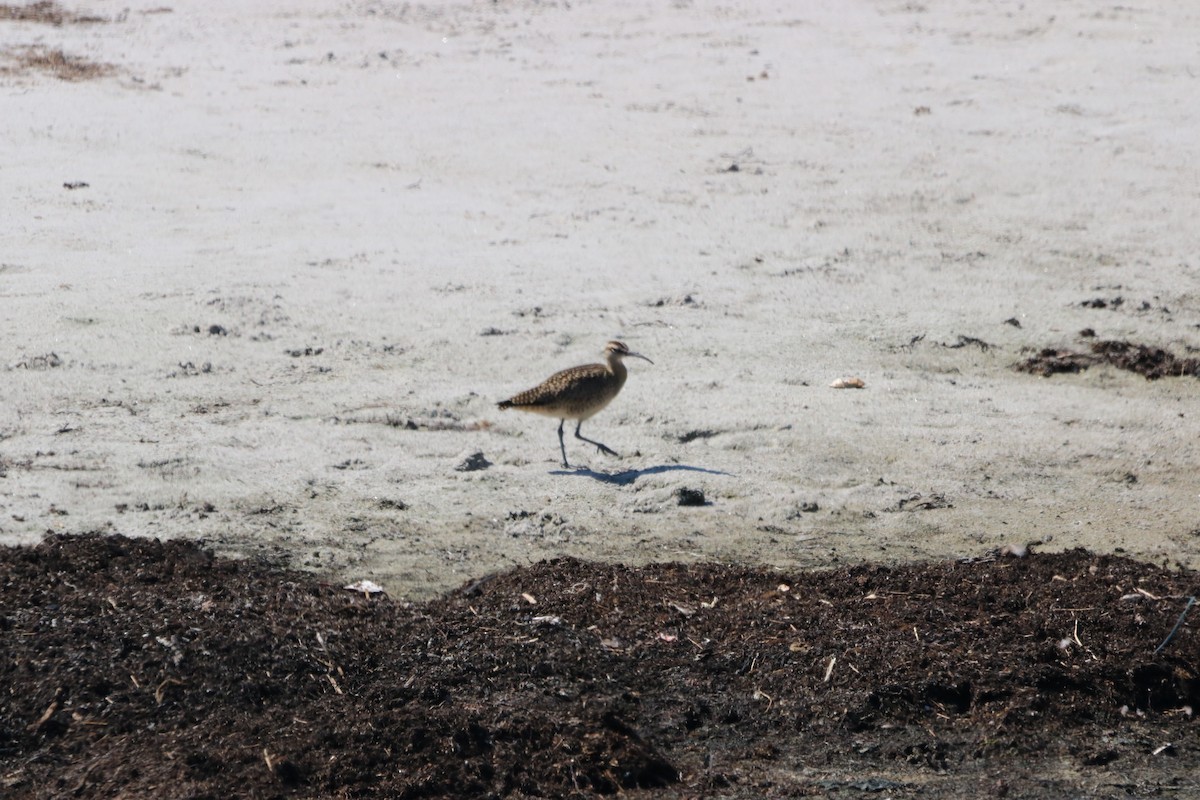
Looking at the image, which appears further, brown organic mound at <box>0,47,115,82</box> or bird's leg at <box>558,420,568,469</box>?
brown organic mound at <box>0,47,115,82</box>

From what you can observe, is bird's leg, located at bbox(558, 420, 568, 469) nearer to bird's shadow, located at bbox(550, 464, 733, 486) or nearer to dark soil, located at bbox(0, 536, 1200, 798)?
bird's shadow, located at bbox(550, 464, 733, 486)

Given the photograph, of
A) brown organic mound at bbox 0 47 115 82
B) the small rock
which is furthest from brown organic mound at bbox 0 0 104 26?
the small rock

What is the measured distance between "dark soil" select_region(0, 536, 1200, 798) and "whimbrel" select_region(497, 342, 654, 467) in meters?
1.51

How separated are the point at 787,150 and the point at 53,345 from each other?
6.40 meters

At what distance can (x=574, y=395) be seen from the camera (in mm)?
7945

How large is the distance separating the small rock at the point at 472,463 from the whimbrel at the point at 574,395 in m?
0.41

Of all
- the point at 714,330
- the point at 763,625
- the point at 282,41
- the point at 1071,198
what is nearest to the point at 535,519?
the point at 763,625

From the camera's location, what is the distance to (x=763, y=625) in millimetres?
6137

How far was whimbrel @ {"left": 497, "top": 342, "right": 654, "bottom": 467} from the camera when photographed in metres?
7.95

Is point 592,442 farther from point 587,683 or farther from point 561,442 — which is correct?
point 587,683

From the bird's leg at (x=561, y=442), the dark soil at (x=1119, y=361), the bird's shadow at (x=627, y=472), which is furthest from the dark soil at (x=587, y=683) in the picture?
the dark soil at (x=1119, y=361)

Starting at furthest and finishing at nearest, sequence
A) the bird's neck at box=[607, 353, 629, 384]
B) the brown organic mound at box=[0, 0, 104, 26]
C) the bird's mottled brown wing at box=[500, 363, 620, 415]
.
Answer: the brown organic mound at box=[0, 0, 104, 26] < the bird's neck at box=[607, 353, 629, 384] < the bird's mottled brown wing at box=[500, 363, 620, 415]

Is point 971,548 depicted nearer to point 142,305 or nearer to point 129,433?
point 129,433

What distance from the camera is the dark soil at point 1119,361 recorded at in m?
9.54
